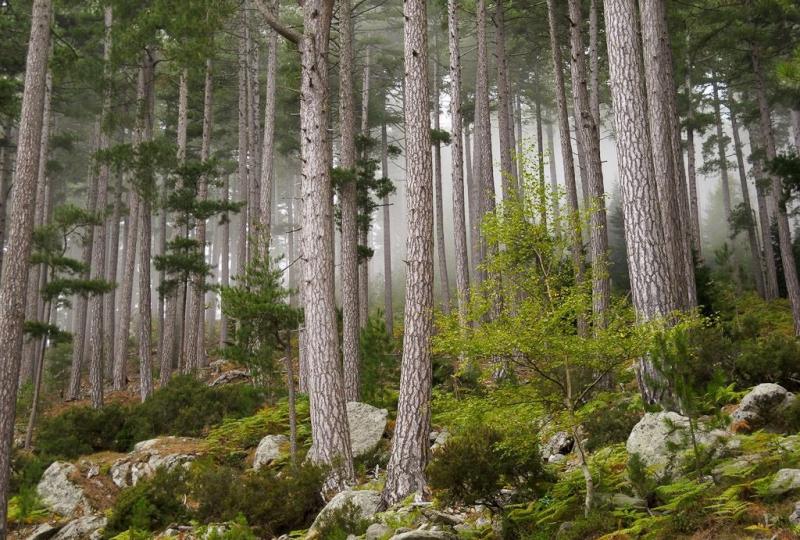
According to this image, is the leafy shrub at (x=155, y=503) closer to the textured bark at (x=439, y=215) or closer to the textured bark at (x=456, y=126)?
the textured bark at (x=456, y=126)

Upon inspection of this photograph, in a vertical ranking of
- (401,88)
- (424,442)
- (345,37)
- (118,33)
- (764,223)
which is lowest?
(424,442)

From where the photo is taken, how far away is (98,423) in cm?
1239

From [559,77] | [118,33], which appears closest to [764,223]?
[559,77]

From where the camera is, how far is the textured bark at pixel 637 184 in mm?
7477

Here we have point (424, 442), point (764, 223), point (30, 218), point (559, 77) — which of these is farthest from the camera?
point (764, 223)

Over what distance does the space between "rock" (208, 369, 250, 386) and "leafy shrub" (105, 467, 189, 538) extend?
356 inches

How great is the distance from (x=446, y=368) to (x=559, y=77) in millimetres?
8886

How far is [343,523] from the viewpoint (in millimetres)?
6156

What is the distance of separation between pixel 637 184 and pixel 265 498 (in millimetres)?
6205

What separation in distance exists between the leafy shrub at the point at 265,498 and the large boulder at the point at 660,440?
386cm

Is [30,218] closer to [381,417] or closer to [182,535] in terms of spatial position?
[182,535]

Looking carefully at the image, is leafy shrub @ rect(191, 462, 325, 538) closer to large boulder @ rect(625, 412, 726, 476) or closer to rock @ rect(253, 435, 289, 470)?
rock @ rect(253, 435, 289, 470)

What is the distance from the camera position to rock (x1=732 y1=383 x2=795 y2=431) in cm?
653

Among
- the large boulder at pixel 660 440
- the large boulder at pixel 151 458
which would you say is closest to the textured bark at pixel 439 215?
the large boulder at pixel 151 458
